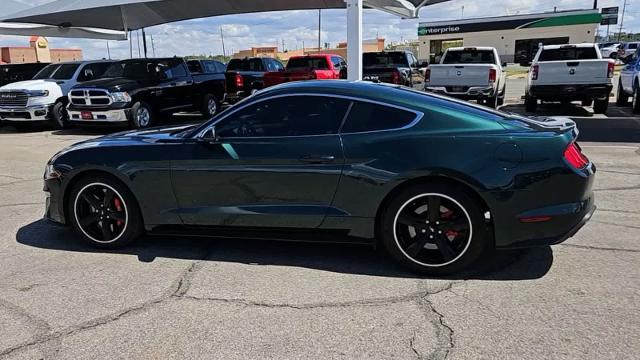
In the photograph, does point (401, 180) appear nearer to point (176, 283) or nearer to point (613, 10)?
point (176, 283)

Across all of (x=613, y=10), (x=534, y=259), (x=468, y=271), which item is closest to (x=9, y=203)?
(x=468, y=271)

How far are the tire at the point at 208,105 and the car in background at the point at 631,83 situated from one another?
11995mm

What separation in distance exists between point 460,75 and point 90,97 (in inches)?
377

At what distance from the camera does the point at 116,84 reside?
13375 millimetres

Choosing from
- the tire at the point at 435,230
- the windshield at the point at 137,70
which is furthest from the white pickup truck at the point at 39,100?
the tire at the point at 435,230

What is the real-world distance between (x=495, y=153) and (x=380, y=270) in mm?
1280

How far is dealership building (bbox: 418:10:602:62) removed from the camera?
5725cm

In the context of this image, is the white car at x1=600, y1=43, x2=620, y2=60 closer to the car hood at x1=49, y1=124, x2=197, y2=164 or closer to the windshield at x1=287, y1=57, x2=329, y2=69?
the windshield at x1=287, y1=57, x2=329, y2=69

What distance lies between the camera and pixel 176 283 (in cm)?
409

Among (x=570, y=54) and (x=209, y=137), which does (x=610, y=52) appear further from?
(x=209, y=137)

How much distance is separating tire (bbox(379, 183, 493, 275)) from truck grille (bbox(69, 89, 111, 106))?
1095 centimetres

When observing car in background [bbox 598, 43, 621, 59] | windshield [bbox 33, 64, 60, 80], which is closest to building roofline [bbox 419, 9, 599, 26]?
car in background [bbox 598, 43, 621, 59]

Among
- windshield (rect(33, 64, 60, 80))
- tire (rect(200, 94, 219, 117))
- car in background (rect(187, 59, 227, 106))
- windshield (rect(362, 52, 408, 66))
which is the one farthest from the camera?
windshield (rect(362, 52, 408, 66))

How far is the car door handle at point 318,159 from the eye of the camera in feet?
13.6
